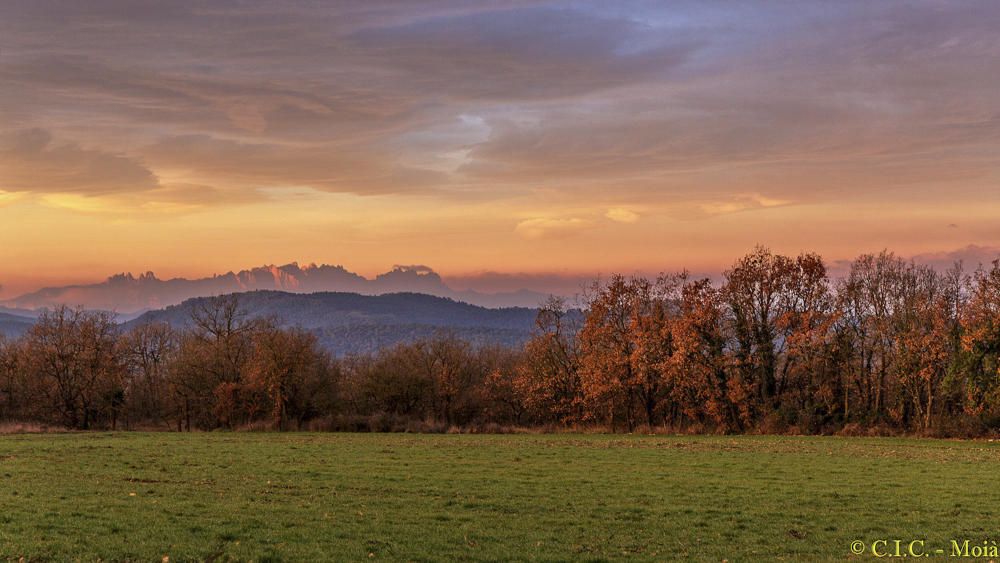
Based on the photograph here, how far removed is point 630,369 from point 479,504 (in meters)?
47.2

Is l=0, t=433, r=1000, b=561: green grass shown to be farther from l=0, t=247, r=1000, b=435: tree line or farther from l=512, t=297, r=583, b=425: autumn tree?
l=512, t=297, r=583, b=425: autumn tree

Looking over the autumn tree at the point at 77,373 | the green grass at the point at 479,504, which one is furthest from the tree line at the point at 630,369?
Answer: the green grass at the point at 479,504

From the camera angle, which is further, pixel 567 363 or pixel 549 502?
pixel 567 363

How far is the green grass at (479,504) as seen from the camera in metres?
17.0

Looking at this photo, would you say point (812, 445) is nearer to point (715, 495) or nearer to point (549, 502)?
point (715, 495)

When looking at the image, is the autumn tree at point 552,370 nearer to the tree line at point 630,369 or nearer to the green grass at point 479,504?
the tree line at point 630,369

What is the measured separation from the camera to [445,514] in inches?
829

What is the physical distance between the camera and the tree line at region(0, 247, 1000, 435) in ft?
198

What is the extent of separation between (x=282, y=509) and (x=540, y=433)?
149 ft

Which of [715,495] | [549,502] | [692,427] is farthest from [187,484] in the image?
[692,427]

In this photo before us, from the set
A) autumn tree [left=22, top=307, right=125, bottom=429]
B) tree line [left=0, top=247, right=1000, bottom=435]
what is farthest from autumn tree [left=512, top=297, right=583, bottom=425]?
autumn tree [left=22, top=307, right=125, bottom=429]

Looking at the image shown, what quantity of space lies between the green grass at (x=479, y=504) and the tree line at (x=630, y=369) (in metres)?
21.3

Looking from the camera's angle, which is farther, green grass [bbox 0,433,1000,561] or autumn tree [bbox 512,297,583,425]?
A: autumn tree [bbox 512,297,583,425]

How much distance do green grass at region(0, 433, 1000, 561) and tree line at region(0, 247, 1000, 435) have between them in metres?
21.3
